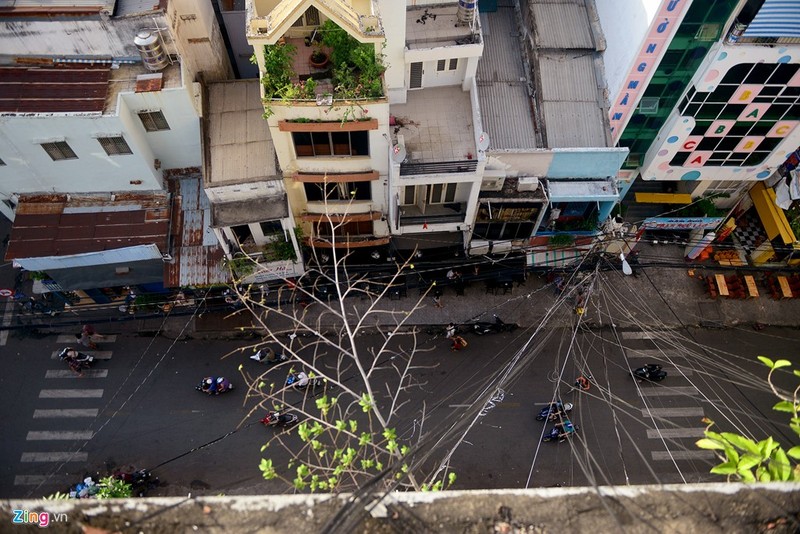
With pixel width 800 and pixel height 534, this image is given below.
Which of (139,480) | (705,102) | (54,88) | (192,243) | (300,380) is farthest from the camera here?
(192,243)

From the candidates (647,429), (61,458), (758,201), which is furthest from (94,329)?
(758,201)

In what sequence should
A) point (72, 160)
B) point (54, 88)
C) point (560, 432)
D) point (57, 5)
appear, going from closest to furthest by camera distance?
point (57, 5)
point (54, 88)
point (72, 160)
point (560, 432)

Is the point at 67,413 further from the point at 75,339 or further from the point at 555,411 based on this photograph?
the point at 555,411

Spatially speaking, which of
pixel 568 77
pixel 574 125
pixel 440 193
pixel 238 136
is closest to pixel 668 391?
pixel 574 125

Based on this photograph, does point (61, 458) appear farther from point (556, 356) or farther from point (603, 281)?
point (603, 281)

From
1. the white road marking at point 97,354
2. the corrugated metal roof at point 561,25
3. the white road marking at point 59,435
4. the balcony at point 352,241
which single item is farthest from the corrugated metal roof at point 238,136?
the white road marking at point 59,435

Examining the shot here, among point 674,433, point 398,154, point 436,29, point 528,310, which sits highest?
point 436,29

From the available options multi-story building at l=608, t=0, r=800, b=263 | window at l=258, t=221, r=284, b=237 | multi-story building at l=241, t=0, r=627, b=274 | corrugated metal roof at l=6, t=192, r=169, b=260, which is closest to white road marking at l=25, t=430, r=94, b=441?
corrugated metal roof at l=6, t=192, r=169, b=260
